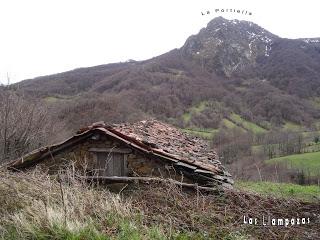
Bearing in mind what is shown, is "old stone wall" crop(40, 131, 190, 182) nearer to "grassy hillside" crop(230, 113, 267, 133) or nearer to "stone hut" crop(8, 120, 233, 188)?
"stone hut" crop(8, 120, 233, 188)

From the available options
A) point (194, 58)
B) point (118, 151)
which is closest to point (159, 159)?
point (118, 151)

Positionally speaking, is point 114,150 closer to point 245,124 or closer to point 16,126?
point 16,126

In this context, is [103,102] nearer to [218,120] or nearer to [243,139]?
[243,139]

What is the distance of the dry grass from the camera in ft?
12.9

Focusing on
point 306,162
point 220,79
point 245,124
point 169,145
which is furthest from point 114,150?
point 220,79

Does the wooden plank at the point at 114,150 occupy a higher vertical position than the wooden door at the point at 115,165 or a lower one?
higher

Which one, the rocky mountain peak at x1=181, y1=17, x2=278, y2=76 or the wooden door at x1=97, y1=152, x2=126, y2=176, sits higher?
the rocky mountain peak at x1=181, y1=17, x2=278, y2=76

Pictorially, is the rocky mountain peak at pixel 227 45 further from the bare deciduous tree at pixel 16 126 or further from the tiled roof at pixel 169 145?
the tiled roof at pixel 169 145

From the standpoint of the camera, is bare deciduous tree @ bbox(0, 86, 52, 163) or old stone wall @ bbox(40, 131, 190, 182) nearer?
old stone wall @ bbox(40, 131, 190, 182)

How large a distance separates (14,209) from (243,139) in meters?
→ 57.8

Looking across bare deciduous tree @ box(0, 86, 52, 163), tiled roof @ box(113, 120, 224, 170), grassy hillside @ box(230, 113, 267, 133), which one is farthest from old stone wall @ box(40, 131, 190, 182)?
grassy hillside @ box(230, 113, 267, 133)

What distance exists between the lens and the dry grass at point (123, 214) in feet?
12.9

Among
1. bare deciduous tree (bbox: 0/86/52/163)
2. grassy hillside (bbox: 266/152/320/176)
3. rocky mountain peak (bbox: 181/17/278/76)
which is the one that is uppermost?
rocky mountain peak (bbox: 181/17/278/76)

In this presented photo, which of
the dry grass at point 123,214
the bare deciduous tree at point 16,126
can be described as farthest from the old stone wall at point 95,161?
the bare deciduous tree at point 16,126
